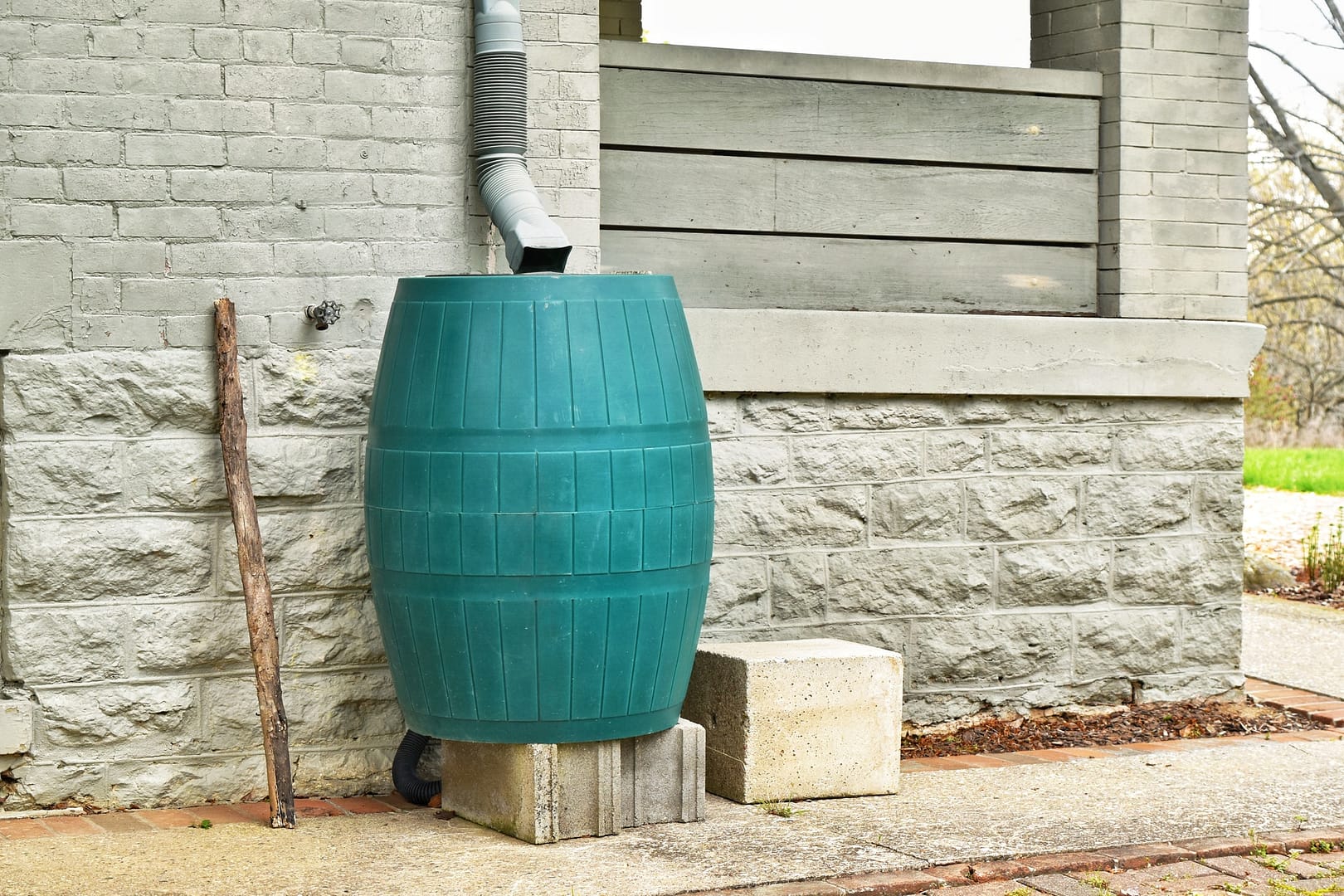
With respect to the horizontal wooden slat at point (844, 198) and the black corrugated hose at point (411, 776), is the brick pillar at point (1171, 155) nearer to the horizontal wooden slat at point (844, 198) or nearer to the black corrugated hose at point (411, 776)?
the horizontal wooden slat at point (844, 198)

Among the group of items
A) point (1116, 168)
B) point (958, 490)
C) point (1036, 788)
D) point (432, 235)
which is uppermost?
point (1116, 168)

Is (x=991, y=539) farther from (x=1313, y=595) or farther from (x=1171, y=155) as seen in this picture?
(x=1313, y=595)

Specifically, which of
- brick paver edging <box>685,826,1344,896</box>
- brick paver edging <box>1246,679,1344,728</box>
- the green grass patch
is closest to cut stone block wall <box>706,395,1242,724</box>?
brick paver edging <box>1246,679,1344,728</box>

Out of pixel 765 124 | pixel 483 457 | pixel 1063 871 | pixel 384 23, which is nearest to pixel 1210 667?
pixel 1063 871

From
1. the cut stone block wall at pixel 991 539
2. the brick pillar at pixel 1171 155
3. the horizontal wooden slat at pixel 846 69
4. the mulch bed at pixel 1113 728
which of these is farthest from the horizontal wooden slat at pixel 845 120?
the mulch bed at pixel 1113 728

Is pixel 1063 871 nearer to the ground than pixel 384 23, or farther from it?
nearer to the ground

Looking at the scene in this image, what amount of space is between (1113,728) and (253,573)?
271 cm

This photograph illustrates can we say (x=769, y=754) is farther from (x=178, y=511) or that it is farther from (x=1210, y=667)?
(x=1210, y=667)

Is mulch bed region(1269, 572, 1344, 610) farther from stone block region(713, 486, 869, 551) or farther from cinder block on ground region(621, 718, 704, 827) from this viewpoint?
cinder block on ground region(621, 718, 704, 827)

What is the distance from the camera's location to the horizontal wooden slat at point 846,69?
452 centimetres

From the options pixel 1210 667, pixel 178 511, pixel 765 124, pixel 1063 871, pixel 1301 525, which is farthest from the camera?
pixel 1301 525

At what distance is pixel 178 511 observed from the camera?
3814mm

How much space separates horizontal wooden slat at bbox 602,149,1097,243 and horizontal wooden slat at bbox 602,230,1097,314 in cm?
5

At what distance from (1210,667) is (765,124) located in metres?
2.32
